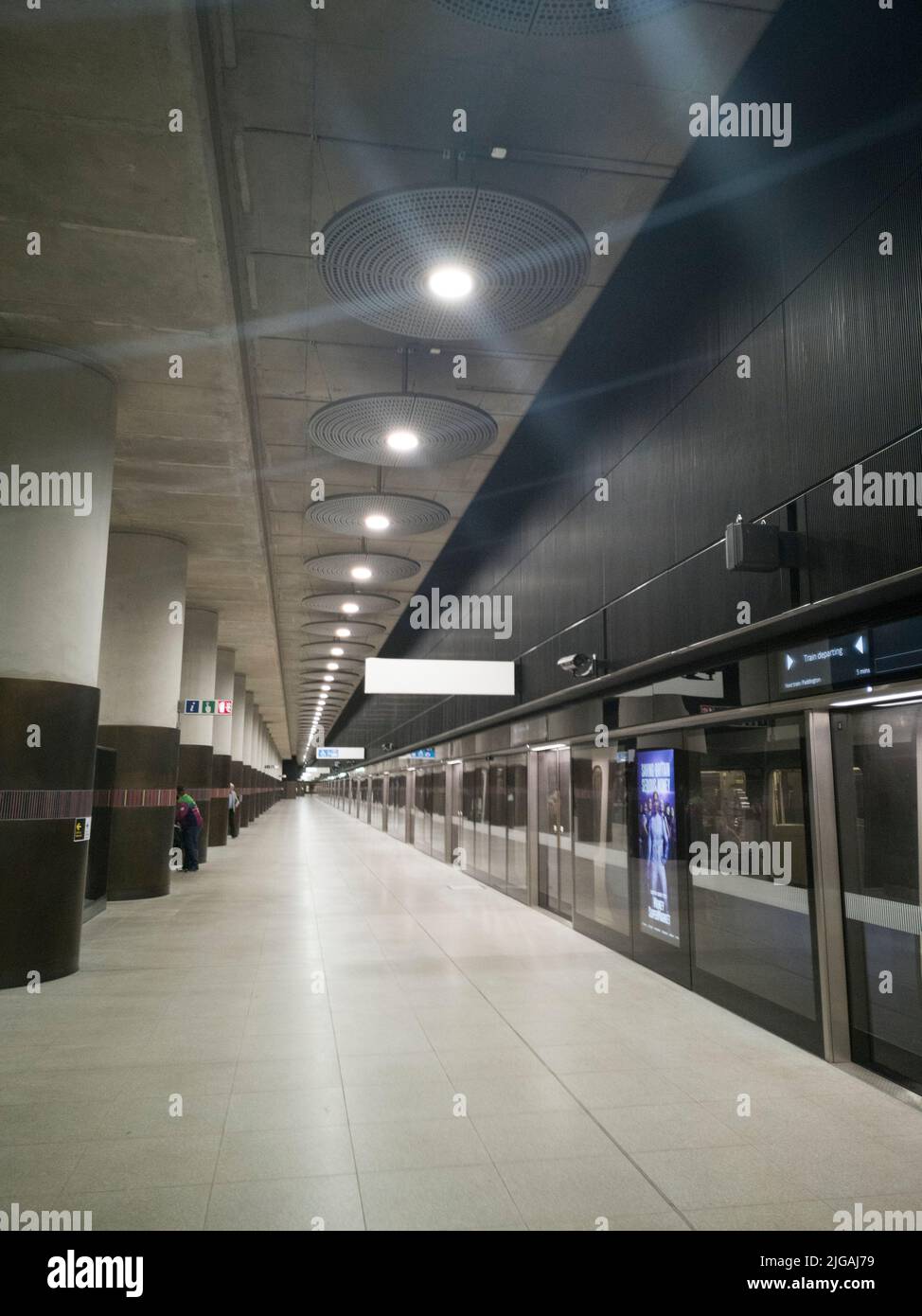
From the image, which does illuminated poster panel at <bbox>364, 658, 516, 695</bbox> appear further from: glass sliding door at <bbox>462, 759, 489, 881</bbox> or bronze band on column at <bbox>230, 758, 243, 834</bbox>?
bronze band on column at <bbox>230, 758, 243, 834</bbox>

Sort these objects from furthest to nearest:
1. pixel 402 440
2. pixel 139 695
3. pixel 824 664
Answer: pixel 139 695, pixel 402 440, pixel 824 664

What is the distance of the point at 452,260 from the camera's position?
6043 mm

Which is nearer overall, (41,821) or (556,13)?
(556,13)

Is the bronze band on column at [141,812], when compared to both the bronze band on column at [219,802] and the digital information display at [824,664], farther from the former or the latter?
the digital information display at [824,664]

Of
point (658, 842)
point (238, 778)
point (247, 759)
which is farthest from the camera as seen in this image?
point (247, 759)

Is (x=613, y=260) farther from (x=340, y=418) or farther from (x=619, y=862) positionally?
(x=619, y=862)

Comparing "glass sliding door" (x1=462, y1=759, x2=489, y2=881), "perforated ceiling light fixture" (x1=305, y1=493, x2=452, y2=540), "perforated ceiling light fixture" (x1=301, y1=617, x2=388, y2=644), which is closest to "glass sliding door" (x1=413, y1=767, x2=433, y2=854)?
"perforated ceiling light fixture" (x1=301, y1=617, x2=388, y2=644)

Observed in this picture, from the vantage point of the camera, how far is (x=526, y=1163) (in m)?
4.05

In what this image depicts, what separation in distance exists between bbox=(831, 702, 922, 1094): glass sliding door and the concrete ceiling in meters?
4.08

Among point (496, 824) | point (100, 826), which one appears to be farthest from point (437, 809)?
point (100, 826)

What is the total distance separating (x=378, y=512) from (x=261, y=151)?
5052mm

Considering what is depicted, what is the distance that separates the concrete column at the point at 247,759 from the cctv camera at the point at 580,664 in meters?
25.0

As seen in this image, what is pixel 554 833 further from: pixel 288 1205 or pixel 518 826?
pixel 288 1205
